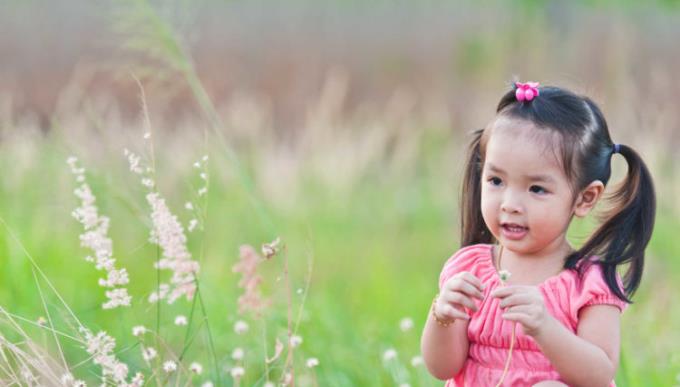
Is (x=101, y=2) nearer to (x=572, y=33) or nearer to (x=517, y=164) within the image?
(x=572, y=33)

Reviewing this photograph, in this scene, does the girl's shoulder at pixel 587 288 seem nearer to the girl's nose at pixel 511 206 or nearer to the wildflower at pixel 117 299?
the girl's nose at pixel 511 206

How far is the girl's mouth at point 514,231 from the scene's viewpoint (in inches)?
94.0

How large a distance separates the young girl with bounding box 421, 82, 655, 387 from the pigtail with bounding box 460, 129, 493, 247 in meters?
0.10

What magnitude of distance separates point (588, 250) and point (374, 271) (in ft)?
10.6

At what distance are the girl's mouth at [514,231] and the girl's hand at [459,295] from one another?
0.41 ft

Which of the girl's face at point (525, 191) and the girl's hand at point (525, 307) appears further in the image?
the girl's face at point (525, 191)

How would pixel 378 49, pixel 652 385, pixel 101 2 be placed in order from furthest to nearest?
pixel 378 49, pixel 101 2, pixel 652 385

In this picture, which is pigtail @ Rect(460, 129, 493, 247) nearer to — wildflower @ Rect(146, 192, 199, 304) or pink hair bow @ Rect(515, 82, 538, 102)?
pink hair bow @ Rect(515, 82, 538, 102)

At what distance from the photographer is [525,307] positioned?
7.29 ft

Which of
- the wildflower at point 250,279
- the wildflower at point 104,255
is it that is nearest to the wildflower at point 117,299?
the wildflower at point 104,255

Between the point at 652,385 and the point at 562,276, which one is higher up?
the point at 562,276

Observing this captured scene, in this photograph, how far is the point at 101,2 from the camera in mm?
11453

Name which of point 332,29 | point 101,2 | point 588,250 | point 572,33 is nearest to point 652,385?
point 588,250

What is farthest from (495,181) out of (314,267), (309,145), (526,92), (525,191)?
(309,145)
